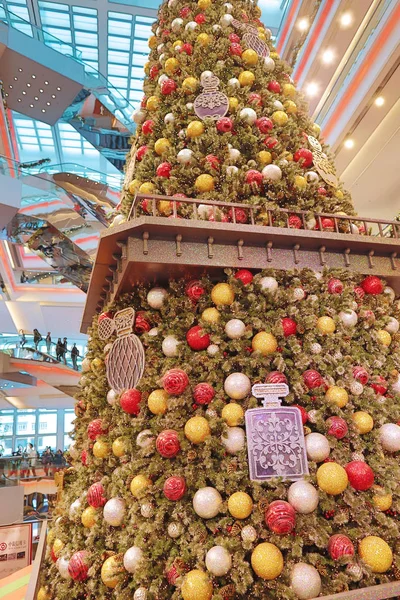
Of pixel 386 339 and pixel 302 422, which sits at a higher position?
pixel 386 339

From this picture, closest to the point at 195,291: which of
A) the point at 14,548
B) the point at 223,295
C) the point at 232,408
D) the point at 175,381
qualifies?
the point at 223,295

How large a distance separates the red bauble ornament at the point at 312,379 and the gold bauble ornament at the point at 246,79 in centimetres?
191

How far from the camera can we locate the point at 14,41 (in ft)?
22.5

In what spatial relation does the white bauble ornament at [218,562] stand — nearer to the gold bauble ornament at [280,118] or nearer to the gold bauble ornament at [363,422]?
the gold bauble ornament at [363,422]

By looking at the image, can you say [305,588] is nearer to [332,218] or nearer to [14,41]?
[332,218]

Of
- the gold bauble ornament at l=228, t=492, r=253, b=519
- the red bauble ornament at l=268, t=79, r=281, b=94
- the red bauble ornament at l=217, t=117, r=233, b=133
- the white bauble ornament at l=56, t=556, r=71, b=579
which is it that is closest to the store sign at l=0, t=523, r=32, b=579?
the white bauble ornament at l=56, t=556, r=71, b=579

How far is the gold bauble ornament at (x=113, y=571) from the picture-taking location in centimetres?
155

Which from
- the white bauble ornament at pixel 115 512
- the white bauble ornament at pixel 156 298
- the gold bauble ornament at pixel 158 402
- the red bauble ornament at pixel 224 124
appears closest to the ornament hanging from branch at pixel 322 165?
the red bauble ornament at pixel 224 124

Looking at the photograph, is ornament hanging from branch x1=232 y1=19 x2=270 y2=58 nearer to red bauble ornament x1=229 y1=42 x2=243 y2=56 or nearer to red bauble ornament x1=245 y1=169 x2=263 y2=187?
red bauble ornament x1=229 y1=42 x2=243 y2=56

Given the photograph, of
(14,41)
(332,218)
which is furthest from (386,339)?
(14,41)

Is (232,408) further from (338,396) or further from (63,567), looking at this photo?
(63,567)

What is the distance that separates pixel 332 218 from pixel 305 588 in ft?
5.54

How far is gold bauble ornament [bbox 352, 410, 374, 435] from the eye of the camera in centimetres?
170

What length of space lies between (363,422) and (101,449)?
1217 millimetres
